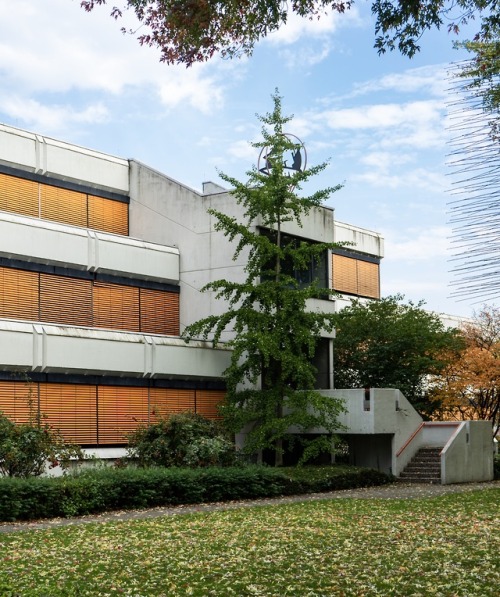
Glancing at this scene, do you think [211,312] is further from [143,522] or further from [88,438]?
[143,522]

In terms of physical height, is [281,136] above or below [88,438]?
above

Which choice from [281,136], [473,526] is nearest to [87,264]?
[281,136]

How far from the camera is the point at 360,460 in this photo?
1697 inches

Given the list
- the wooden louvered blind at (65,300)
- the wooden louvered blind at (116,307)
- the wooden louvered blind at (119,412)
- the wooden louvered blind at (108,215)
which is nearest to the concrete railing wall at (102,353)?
the wooden louvered blind at (119,412)

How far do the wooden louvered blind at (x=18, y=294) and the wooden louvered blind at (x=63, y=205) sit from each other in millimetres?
3970

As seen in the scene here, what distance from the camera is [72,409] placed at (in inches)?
1378

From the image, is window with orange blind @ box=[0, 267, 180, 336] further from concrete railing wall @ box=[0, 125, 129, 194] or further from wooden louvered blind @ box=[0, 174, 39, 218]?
concrete railing wall @ box=[0, 125, 129, 194]

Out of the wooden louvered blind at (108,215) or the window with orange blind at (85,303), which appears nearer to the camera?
the window with orange blind at (85,303)

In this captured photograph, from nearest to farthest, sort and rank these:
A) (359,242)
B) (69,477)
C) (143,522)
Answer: (143,522) < (69,477) < (359,242)

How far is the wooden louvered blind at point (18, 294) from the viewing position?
36.2 meters

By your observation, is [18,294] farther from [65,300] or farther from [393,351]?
[393,351]

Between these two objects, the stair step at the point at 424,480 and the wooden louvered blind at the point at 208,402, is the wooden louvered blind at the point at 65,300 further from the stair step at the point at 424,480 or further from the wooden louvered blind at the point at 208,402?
the stair step at the point at 424,480

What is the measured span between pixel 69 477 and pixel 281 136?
54.3 feet

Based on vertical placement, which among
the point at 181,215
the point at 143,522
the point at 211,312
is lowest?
the point at 143,522
